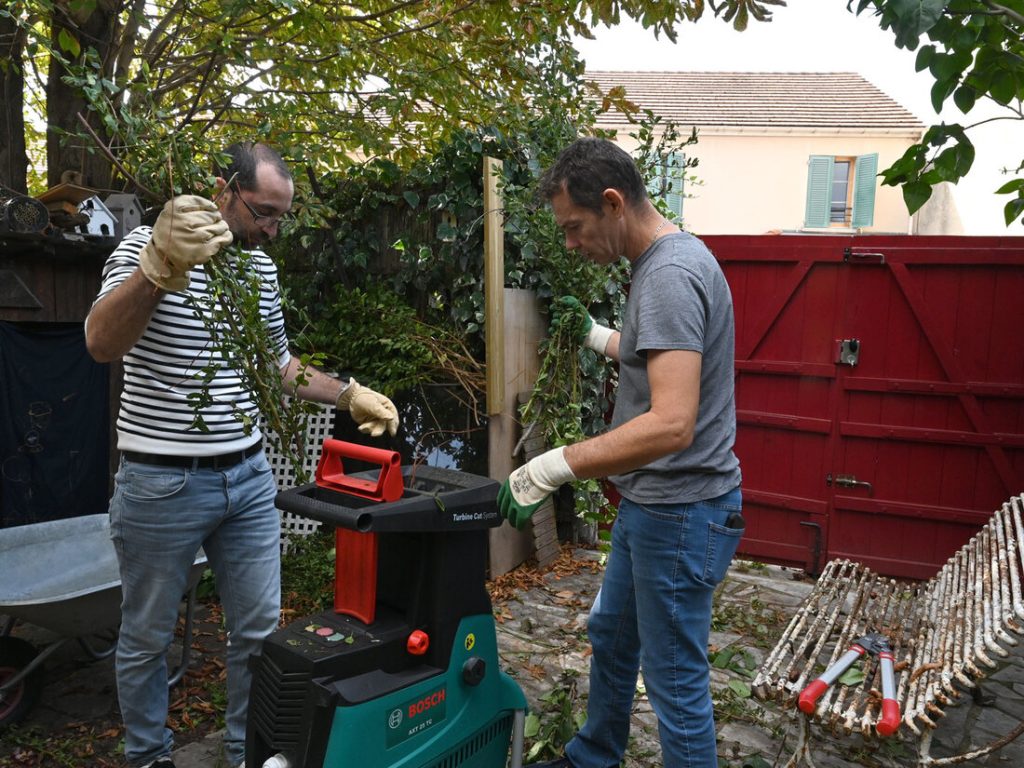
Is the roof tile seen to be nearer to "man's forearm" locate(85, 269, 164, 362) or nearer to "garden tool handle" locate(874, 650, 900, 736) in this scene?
"garden tool handle" locate(874, 650, 900, 736)

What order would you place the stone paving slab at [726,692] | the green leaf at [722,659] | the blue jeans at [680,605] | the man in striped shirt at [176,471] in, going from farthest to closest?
1. the green leaf at [722,659]
2. the stone paving slab at [726,692]
3. the man in striped shirt at [176,471]
4. the blue jeans at [680,605]

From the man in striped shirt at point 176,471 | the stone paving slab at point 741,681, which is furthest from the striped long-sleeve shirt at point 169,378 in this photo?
the stone paving slab at point 741,681

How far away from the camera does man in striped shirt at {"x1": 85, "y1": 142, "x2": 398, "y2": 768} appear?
2285mm

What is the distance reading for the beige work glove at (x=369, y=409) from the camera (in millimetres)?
2607

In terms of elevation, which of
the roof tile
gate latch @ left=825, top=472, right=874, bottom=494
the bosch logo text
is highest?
the roof tile

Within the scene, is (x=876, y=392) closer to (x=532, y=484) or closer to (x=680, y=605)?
(x=680, y=605)

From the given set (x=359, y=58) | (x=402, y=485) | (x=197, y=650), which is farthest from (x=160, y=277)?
(x=359, y=58)

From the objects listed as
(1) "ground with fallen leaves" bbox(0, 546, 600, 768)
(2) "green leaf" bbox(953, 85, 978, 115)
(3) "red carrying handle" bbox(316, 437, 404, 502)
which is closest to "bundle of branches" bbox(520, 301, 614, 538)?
(1) "ground with fallen leaves" bbox(0, 546, 600, 768)

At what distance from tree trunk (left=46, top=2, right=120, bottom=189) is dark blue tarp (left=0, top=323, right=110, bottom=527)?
3.37 ft

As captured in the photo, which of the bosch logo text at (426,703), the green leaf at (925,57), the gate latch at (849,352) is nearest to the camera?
the bosch logo text at (426,703)

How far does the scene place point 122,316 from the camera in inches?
81.6

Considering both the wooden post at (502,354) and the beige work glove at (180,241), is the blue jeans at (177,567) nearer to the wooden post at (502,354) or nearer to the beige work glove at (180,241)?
the beige work glove at (180,241)

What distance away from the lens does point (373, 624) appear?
1.99 m

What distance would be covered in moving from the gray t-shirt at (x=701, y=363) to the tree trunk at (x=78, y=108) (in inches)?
147
